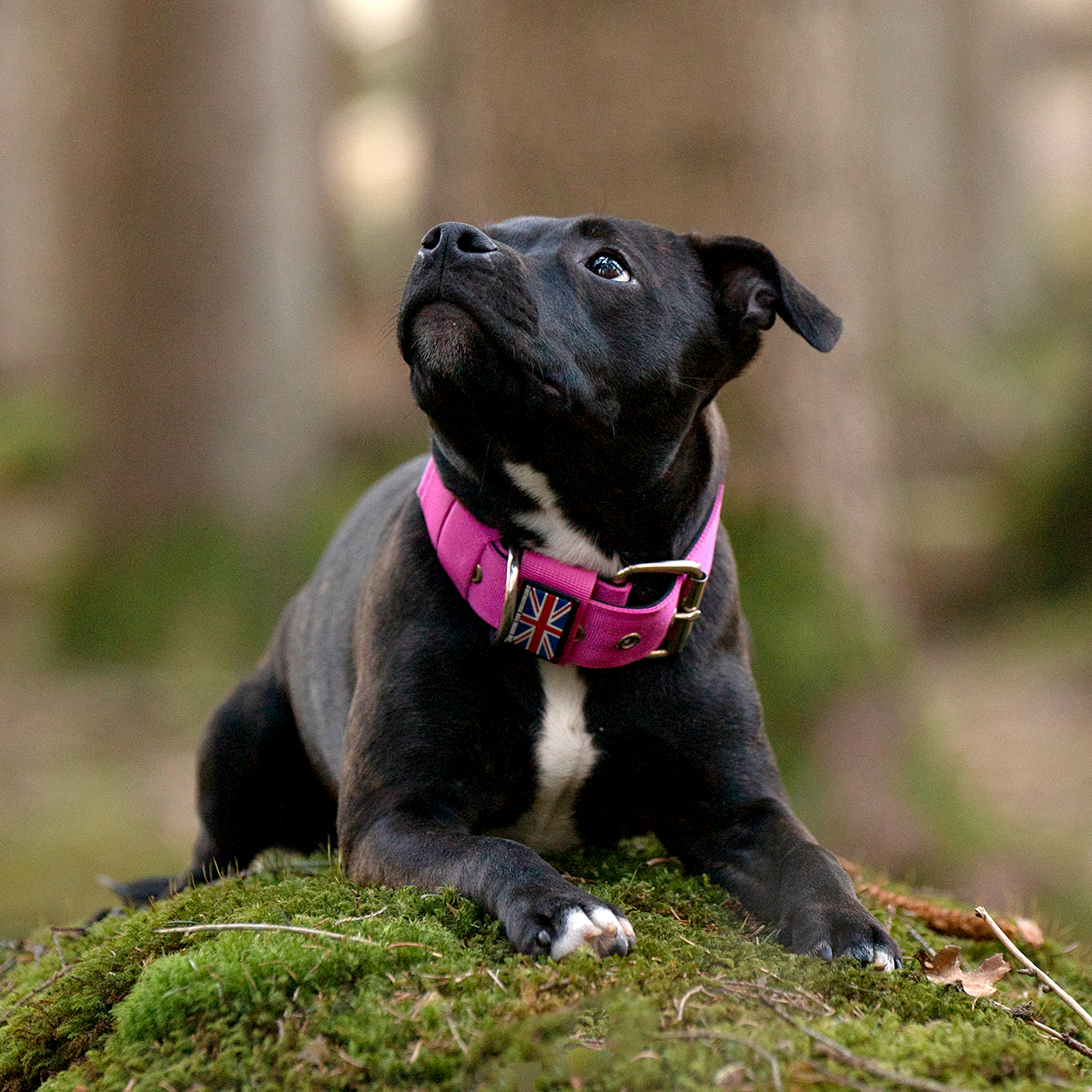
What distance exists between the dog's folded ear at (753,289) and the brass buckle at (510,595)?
1.11m

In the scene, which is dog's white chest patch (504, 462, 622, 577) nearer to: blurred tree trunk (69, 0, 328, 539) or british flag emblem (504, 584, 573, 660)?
british flag emblem (504, 584, 573, 660)

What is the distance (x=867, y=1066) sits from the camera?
237cm

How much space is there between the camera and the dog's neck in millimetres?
3684

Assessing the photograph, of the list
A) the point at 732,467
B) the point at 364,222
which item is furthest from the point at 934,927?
the point at 364,222

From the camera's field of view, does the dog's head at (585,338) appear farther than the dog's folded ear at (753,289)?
No

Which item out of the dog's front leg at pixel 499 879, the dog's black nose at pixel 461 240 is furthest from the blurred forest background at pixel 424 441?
the dog's front leg at pixel 499 879

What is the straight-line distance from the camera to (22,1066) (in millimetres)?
2920

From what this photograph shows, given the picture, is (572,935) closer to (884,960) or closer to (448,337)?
(884,960)

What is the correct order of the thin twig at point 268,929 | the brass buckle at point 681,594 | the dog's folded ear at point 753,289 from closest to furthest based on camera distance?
the thin twig at point 268,929 → the brass buckle at point 681,594 → the dog's folded ear at point 753,289

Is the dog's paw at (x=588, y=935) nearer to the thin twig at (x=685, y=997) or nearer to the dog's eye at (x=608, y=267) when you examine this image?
the thin twig at (x=685, y=997)

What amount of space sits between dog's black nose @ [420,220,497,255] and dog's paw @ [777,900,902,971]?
1810mm

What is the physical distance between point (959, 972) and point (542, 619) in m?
1.31

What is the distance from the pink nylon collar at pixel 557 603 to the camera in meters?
3.48

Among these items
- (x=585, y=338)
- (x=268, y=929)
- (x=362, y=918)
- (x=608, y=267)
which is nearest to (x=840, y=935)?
(x=362, y=918)
